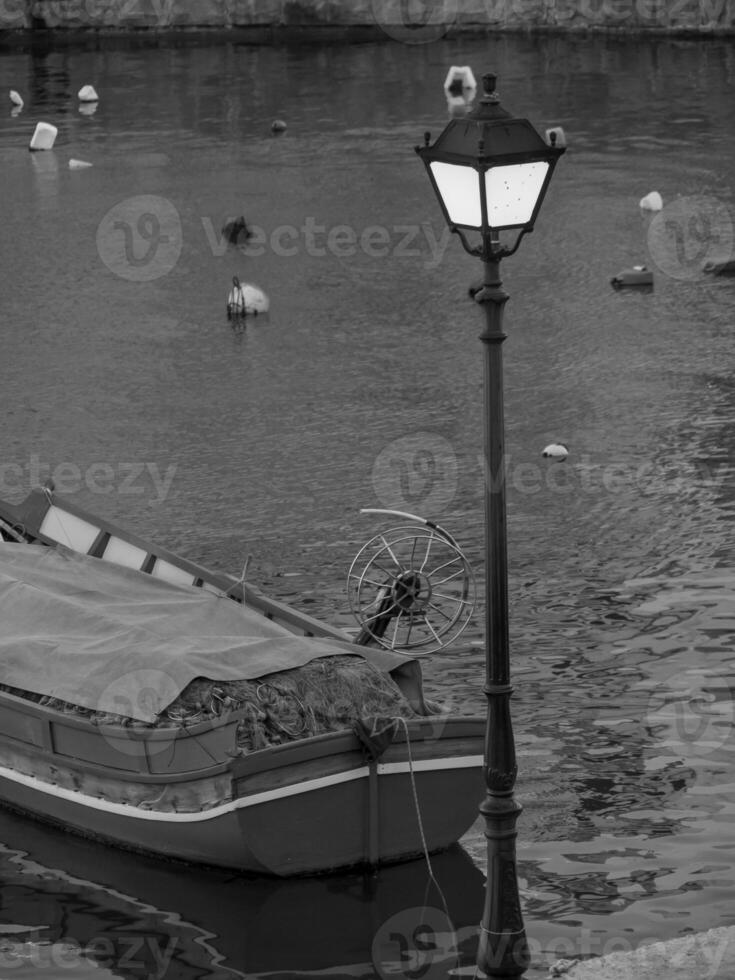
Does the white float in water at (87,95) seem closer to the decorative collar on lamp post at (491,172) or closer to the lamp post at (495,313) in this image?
the lamp post at (495,313)

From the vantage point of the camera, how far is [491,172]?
427 inches

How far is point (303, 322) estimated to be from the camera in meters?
36.0

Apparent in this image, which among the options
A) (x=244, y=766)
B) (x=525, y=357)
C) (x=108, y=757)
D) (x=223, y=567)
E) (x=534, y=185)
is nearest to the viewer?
(x=534, y=185)

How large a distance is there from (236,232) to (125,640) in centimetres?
2614

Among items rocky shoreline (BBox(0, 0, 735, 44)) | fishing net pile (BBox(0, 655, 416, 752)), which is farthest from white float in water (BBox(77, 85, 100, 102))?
fishing net pile (BBox(0, 655, 416, 752))

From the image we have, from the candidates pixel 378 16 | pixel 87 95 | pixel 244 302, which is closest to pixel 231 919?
pixel 244 302

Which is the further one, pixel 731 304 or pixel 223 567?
pixel 731 304

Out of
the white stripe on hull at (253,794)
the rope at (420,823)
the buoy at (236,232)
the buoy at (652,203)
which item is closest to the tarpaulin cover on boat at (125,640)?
the white stripe on hull at (253,794)

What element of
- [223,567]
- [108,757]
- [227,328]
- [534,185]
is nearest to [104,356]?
[227,328]

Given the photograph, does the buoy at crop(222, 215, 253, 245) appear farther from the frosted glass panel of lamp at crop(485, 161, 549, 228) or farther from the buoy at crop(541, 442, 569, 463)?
the frosted glass panel of lamp at crop(485, 161, 549, 228)

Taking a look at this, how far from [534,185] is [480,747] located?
6553 millimetres

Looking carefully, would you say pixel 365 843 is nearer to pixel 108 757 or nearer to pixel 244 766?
pixel 244 766

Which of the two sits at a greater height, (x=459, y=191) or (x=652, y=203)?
(x=652, y=203)

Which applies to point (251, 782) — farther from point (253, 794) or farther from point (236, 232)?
point (236, 232)
